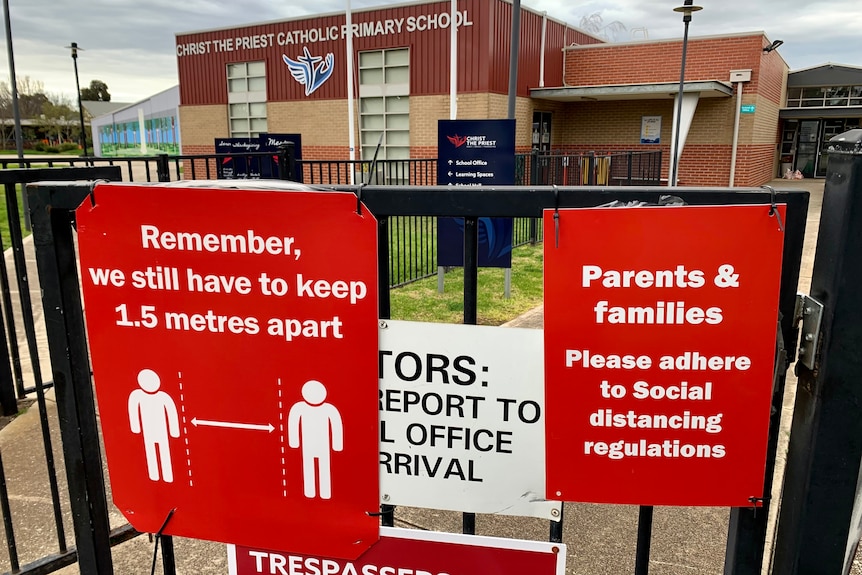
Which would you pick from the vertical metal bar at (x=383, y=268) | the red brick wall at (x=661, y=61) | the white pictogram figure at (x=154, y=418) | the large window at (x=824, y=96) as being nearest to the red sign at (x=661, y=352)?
the vertical metal bar at (x=383, y=268)

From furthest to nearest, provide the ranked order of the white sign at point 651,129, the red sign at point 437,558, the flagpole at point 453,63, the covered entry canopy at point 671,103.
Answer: the white sign at point 651,129
the covered entry canopy at point 671,103
the flagpole at point 453,63
the red sign at point 437,558

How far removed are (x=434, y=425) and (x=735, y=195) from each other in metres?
0.81

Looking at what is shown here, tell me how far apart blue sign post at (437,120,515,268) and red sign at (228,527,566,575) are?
18.0ft

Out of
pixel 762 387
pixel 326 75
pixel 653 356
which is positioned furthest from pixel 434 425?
pixel 326 75

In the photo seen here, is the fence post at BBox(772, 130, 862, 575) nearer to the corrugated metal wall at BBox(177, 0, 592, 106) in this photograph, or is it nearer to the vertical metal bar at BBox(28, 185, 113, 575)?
the vertical metal bar at BBox(28, 185, 113, 575)

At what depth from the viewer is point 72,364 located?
162 cm

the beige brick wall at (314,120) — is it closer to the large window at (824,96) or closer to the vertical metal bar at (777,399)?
the vertical metal bar at (777,399)

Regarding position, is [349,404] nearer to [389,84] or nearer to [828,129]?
[389,84]

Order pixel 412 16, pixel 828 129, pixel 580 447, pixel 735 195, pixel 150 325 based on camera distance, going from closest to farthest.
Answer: pixel 735 195 < pixel 580 447 < pixel 150 325 < pixel 412 16 < pixel 828 129

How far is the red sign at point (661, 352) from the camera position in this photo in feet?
4.11

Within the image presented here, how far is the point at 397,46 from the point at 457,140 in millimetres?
14965

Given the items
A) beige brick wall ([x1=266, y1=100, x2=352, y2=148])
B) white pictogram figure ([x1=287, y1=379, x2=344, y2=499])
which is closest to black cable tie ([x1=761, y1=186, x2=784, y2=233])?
white pictogram figure ([x1=287, y1=379, x2=344, y2=499])

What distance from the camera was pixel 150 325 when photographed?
1.50 m

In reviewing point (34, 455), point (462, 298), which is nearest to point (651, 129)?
point (462, 298)
